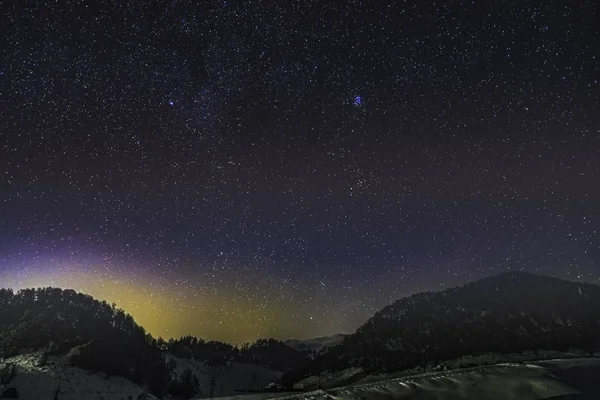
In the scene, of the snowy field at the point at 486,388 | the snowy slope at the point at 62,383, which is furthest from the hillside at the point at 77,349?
the snowy field at the point at 486,388

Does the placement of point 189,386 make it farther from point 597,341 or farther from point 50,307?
point 597,341

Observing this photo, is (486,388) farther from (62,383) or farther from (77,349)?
(77,349)

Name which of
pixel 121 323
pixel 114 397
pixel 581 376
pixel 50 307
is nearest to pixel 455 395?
pixel 581 376

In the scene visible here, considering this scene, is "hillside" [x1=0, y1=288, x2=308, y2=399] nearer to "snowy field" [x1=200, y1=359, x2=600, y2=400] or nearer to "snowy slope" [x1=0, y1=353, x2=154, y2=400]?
"snowy slope" [x1=0, y1=353, x2=154, y2=400]

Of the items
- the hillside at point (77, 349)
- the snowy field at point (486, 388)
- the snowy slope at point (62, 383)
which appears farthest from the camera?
the hillside at point (77, 349)

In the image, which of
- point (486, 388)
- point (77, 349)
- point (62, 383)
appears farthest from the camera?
point (77, 349)

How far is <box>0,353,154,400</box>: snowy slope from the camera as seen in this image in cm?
9979

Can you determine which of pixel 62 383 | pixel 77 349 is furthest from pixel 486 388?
pixel 77 349

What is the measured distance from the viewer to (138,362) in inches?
6156

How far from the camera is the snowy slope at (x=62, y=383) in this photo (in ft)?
327

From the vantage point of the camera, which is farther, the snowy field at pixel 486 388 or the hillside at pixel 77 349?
the hillside at pixel 77 349

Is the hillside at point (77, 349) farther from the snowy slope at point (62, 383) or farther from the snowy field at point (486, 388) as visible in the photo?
the snowy field at point (486, 388)

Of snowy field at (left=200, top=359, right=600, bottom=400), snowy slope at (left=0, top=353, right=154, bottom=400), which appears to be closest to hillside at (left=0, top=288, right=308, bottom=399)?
snowy slope at (left=0, top=353, right=154, bottom=400)

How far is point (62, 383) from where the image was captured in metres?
109
